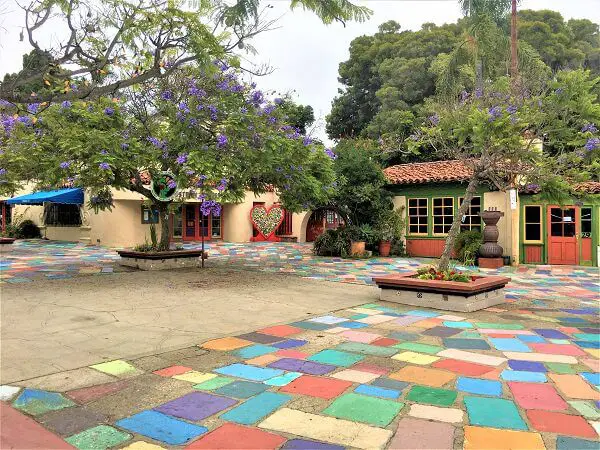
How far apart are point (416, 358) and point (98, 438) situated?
2978mm

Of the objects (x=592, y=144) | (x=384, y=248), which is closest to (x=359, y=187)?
(x=384, y=248)

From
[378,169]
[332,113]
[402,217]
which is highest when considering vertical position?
[332,113]

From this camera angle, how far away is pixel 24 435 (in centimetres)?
304

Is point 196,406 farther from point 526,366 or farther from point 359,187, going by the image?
point 359,187

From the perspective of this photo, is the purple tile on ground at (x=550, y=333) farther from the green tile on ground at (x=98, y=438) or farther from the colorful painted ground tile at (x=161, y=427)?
the green tile on ground at (x=98, y=438)

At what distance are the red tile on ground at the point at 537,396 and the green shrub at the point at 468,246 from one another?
418 inches

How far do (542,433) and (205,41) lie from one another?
515 cm

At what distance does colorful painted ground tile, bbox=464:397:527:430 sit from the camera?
Answer: 329 cm

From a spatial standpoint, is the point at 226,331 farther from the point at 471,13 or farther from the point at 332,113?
the point at 332,113

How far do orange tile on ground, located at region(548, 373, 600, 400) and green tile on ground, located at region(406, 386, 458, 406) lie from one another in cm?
95

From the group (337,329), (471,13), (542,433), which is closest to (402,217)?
(471,13)

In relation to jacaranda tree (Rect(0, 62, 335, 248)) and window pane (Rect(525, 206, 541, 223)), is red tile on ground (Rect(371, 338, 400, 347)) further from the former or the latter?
window pane (Rect(525, 206, 541, 223))

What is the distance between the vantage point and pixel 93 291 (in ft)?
28.6

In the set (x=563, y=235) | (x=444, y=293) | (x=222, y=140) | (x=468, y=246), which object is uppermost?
(x=222, y=140)
